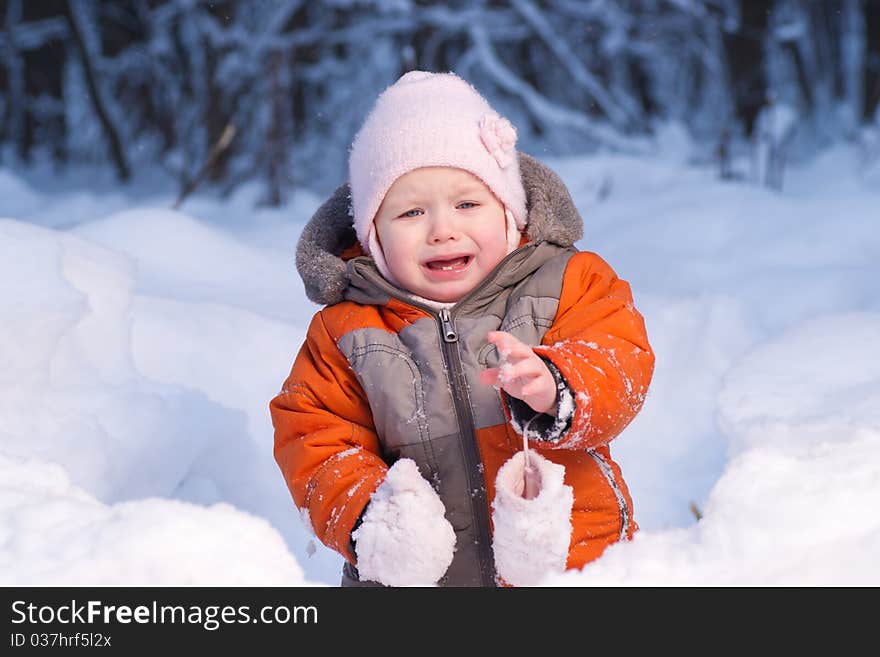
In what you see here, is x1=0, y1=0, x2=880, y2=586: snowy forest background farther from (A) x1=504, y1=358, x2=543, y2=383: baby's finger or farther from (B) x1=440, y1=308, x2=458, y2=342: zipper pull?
(B) x1=440, y1=308, x2=458, y2=342: zipper pull

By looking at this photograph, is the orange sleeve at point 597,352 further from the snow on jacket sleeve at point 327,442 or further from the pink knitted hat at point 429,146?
the snow on jacket sleeve at point 327,442

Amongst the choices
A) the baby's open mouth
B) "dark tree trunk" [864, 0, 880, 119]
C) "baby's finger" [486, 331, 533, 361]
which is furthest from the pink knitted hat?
"dark tree trunk" [864, 0, 880, 119]

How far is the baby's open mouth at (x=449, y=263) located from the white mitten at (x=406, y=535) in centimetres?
38

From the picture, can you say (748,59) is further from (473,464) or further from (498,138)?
(473,464)

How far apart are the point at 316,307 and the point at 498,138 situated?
5.22 ft

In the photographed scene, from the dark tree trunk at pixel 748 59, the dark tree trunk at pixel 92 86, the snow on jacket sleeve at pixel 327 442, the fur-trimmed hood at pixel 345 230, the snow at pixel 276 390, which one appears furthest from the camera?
the dark tree trunk at pixel 748 59

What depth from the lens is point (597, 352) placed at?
1.50m

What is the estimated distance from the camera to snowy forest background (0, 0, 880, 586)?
1222mm

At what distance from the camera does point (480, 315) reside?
5.44ft

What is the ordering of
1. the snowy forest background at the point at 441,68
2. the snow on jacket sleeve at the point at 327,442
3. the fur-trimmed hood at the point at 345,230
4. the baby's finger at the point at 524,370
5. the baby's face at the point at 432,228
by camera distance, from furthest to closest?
the snowy forest background at the point at 441,68 < the fur-trimmed hood at the point at 345,230 < the baby's face at the point at 432,228 < the snow on jacket sleeve at the point at 327,442 < the baby's finger at the point at 524,370

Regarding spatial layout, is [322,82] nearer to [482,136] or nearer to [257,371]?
[257,371]

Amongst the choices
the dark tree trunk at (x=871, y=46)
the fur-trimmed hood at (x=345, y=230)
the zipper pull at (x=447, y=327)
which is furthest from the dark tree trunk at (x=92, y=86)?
the dark tree trunk at (x=871, y=46)

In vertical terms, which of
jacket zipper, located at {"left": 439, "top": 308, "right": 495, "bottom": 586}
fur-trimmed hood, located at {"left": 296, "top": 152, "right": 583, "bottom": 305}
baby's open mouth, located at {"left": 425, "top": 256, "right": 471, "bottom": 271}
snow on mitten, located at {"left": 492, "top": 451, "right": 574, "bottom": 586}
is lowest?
snow on mitten, located at {"left": 492, "top": 451, "right": 574, "bottom": 586}

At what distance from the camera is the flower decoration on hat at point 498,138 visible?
1.71 metres
